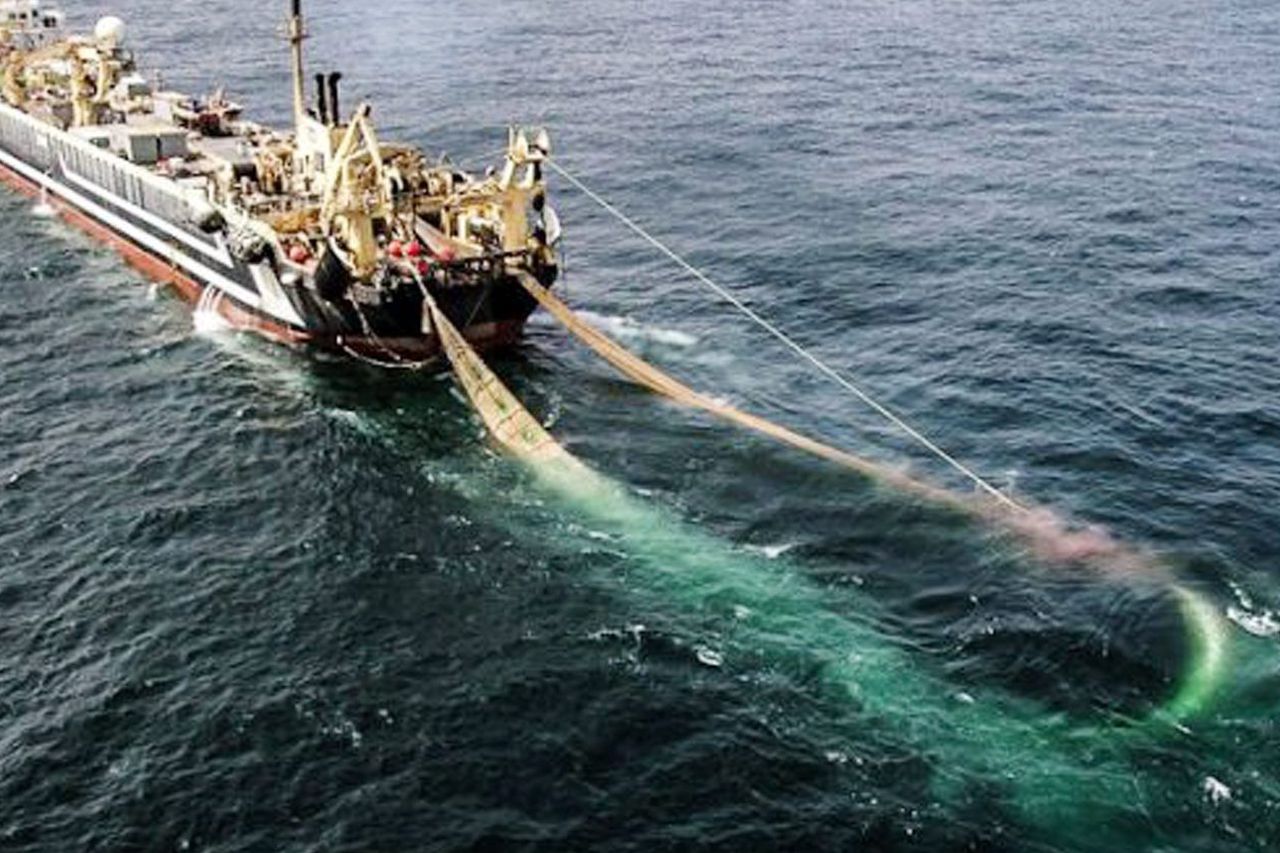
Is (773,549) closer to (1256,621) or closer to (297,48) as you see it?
(1256,621)

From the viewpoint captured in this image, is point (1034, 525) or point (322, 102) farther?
point (322, 102)

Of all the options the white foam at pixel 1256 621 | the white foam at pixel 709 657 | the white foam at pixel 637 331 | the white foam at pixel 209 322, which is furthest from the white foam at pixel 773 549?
the white foam at pixel 209 322

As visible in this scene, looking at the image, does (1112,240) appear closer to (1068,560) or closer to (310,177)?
(1068,560)

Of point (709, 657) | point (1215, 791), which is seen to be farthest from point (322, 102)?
point (1215, 791)

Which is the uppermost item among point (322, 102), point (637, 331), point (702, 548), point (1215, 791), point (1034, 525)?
point (322, 102)

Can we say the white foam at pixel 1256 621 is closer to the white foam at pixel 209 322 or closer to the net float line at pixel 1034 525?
the net float line at pixel 1034 525

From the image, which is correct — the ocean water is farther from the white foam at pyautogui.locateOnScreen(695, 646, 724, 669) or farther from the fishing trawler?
the fishing trawler

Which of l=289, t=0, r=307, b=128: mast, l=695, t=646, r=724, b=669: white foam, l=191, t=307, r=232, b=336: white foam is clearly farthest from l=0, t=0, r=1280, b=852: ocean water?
l=289, t=0, r=307, b=128: mast
